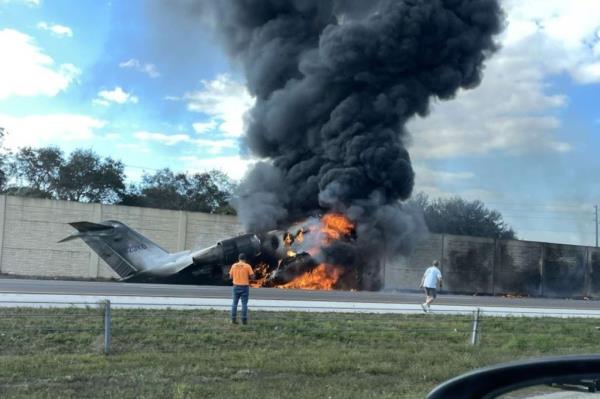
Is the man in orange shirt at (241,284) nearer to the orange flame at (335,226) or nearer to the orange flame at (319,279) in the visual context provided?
the orange flame at (319,279)

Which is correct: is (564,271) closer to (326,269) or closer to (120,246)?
(326,269)

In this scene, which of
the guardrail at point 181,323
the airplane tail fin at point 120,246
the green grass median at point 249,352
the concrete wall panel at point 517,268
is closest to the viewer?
the green grass median at point 249,352

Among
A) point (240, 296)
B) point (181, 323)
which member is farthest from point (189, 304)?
point (181, 323)

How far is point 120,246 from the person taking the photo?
98.5 ft

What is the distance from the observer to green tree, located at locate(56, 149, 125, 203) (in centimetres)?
5356

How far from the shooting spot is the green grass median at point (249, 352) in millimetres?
7402

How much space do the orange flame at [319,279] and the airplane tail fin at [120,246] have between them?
6.90m

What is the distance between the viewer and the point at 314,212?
35.9 meters

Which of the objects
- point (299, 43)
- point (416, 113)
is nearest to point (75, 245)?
point (299, 43)

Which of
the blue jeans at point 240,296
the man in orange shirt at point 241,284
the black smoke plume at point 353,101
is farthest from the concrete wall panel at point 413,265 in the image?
the blue jeans at point 240,296

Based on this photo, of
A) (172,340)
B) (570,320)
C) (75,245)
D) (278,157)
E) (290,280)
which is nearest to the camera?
(172,340)

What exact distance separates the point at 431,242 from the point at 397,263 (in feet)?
10.2

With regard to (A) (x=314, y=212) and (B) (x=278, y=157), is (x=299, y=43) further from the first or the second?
(A) (x=314, y=212)

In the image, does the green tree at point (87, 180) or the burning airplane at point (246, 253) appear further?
the green tree at point (87, 180)
